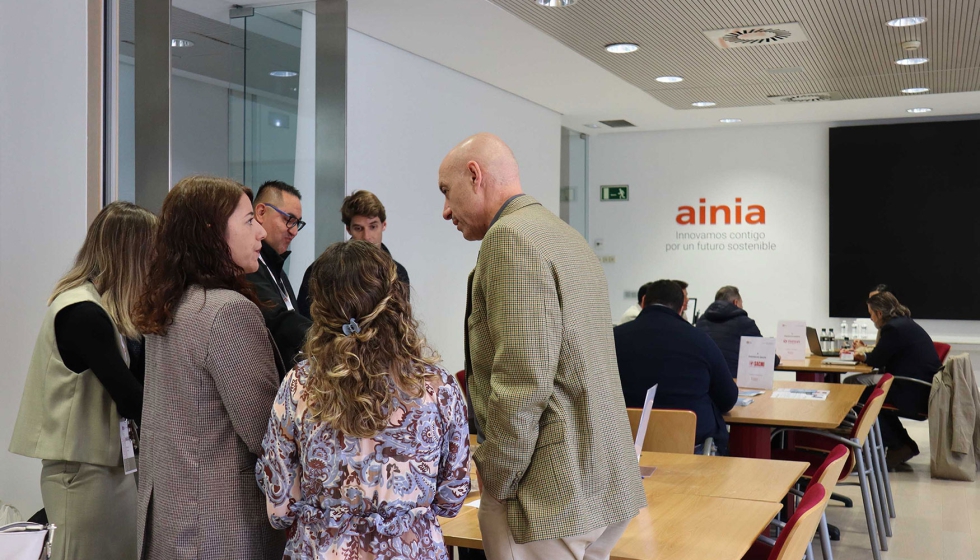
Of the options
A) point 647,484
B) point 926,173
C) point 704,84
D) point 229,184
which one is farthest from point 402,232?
point 926,173

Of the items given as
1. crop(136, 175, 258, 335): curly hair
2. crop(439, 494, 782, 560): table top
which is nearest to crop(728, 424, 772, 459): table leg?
crop(439, 494, 782, 560): table top

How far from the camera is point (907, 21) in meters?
5.05

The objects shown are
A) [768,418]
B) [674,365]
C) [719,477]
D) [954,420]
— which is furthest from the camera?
[954,420]

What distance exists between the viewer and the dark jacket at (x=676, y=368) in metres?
4.06

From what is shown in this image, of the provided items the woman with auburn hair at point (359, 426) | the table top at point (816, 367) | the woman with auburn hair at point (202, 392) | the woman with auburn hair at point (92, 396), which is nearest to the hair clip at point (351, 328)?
the woman with auburn hair at point (359, 426)

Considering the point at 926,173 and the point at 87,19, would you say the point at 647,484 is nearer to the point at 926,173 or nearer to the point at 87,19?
the point at 87,19

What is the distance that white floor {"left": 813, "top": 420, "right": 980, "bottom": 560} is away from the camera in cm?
473

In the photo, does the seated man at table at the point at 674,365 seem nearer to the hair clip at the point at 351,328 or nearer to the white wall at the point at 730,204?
the hair clip at the point at 351,328

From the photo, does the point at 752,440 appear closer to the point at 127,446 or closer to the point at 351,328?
the point at 127,446

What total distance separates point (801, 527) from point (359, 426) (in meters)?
1.03

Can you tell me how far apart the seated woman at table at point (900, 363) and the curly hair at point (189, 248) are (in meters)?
5.90

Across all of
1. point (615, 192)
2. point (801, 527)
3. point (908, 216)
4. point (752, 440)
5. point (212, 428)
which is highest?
point (615, 192)

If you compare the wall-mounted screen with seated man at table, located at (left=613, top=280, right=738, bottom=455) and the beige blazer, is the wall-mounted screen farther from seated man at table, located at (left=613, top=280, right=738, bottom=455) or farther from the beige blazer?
seated man at table, located at (left=613, top=280, right=738, bottom=455)

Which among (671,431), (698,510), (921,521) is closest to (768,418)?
(671,431)
